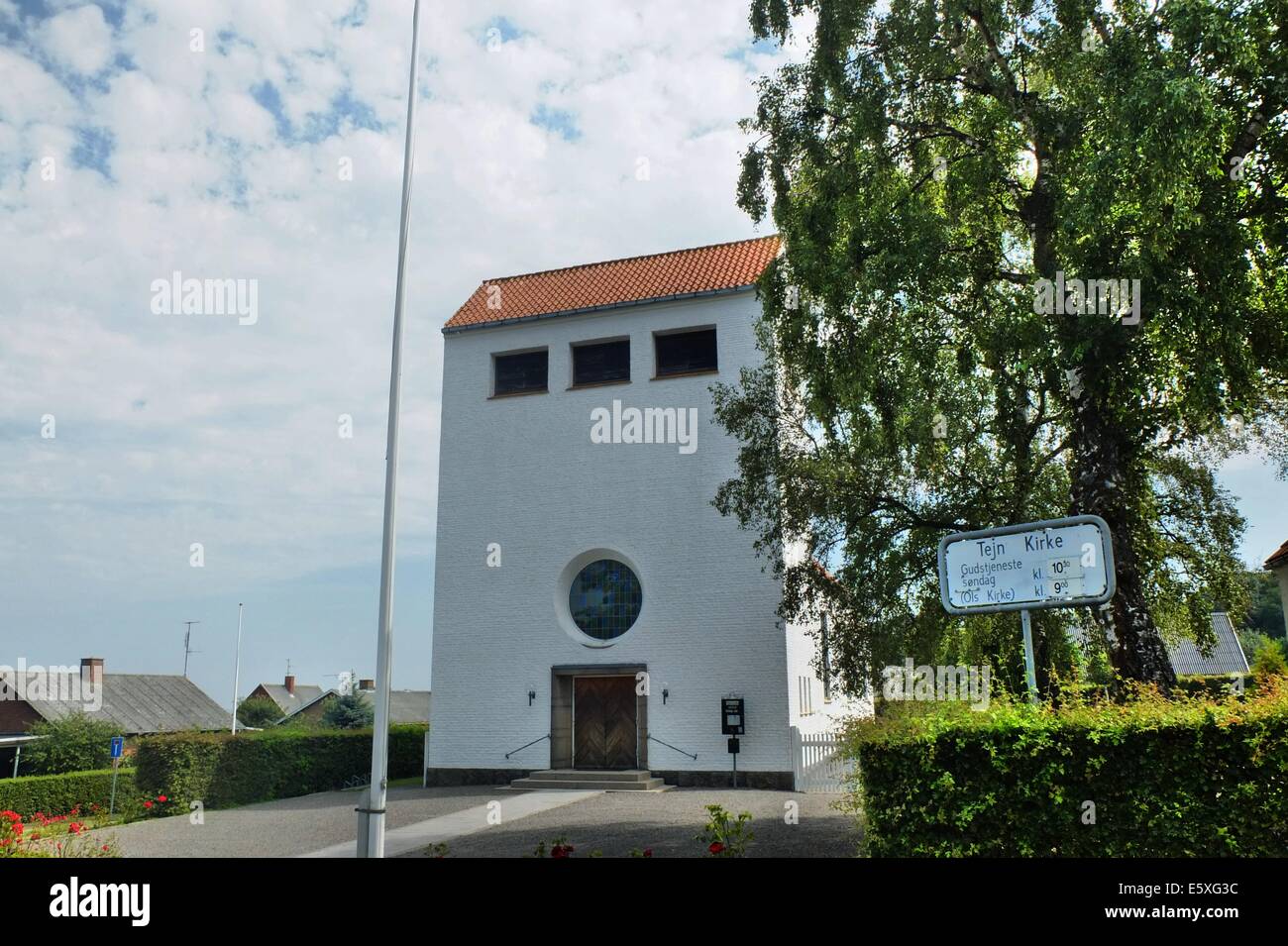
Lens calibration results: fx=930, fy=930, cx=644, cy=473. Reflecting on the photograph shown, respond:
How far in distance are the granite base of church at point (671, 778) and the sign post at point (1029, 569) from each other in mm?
12212

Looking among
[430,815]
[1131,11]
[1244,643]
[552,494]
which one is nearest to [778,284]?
[1131,11]

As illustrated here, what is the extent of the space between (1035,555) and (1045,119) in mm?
7080

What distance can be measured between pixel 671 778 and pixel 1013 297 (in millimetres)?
Result: 13452

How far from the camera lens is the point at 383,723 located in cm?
1035

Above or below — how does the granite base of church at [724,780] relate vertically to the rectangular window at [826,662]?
below

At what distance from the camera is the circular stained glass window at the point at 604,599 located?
2355 cm

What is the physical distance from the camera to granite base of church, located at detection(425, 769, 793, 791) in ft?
69.2

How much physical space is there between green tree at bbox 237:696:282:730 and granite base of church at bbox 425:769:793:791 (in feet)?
191

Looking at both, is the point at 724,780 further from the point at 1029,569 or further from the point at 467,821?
the point at 1029,569

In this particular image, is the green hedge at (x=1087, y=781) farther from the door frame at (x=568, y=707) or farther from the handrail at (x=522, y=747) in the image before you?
the handrail at (x=522, y=747)

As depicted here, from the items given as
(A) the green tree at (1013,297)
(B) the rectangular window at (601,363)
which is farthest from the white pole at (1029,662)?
(B) the rectangular window at (601,363)

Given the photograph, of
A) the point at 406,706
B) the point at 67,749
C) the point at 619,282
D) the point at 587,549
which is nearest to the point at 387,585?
the point at 587,549

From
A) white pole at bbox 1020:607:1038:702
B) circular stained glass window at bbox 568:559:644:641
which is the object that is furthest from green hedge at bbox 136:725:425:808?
white pole at bbox 1020:607:1038:702

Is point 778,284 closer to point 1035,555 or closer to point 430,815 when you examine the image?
point 1035,555
